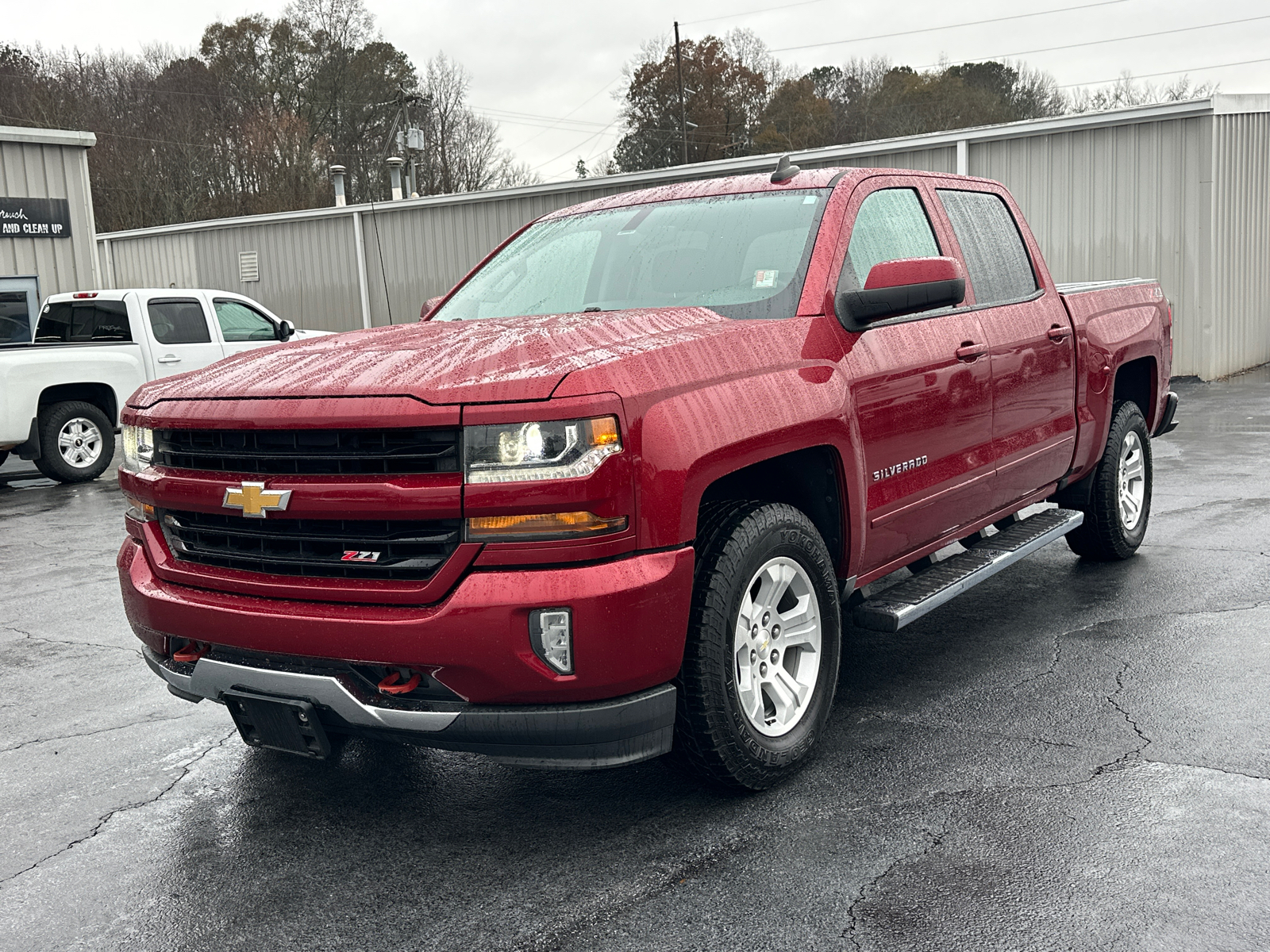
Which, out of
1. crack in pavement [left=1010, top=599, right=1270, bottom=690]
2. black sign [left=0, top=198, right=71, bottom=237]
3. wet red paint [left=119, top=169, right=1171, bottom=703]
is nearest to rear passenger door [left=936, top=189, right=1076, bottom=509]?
wet red paint [left=119, top=169, right=1171, bottom=703]

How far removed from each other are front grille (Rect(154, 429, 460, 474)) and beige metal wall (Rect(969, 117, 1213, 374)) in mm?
15104

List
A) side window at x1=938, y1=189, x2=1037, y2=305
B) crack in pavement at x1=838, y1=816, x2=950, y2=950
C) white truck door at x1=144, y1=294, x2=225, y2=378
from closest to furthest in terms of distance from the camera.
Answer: crack in pavement at x1=838, y1=816, x2=950, y2=950 < side window at x1=938, y1=189, x2=1037, y2=305 < white truck door at x1=144, y1=294, x2=225, y2=378

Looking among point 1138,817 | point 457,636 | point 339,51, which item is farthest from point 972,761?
point 339,51

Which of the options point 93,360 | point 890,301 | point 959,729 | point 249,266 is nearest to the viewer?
point 890,301

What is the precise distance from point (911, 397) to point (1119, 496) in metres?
2.57

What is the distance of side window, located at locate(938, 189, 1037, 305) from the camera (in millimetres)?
4855

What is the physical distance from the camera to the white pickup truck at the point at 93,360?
36.4 ft

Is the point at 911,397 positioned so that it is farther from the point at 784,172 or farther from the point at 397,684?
the point at 397,684

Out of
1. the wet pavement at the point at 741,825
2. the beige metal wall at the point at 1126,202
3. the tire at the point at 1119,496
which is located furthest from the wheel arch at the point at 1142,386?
the beige metal wall at the point at 1126,202

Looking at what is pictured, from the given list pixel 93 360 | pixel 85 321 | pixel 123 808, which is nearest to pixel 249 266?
pixel 85 321

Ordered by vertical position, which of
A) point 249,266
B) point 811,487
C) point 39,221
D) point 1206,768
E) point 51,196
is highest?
point 51,196

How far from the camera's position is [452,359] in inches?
125

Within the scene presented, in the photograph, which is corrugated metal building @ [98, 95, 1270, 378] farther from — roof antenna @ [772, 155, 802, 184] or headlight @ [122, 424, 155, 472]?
headlight @ [122, 424, 155, 472]

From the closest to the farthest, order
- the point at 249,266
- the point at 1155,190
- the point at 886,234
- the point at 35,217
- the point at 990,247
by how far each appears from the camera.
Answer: the point at 886,234, the point at 990,247, the point at 1155,190, the point at 35,217, the point at 249,266
